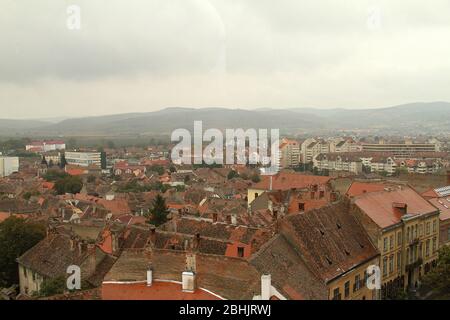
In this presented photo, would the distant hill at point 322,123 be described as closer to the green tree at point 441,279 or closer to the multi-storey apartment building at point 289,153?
the multi-storey apartment building at point 289,153

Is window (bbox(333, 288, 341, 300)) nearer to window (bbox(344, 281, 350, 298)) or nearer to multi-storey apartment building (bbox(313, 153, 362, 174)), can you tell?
window (bbox(344, 281, 350, 298))

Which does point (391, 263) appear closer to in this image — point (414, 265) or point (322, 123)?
point (414, 265)

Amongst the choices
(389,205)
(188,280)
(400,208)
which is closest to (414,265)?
(400,208)

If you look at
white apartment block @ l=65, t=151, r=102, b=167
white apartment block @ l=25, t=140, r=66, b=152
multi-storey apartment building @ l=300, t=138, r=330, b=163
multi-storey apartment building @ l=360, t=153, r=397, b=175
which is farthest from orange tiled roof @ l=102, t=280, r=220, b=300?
white apartment block @ l=25, t=140, r=66, b=152

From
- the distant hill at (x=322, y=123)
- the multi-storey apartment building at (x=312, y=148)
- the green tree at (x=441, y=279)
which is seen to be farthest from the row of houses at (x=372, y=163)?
the green tree at (x=441, y=279)
